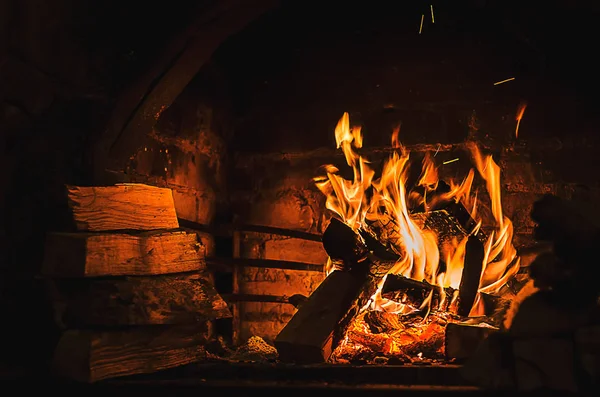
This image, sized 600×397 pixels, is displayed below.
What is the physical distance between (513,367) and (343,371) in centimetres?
56

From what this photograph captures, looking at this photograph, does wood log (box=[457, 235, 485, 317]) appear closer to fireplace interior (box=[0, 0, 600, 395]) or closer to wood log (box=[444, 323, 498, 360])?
fireplace interior (box=[0, 0, 600, 395])

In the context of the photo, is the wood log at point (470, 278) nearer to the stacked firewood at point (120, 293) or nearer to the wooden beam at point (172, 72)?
the stacked firewood at point (120, 293)

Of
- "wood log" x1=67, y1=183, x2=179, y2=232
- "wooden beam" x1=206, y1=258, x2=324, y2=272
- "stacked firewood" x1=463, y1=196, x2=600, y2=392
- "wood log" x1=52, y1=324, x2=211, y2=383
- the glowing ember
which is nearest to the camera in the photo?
"stacked firewood" x1=463, y1=196, x2=600, y2=392

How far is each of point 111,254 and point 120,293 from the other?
0.15 metres

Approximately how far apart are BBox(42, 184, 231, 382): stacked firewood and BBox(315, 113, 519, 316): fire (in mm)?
896

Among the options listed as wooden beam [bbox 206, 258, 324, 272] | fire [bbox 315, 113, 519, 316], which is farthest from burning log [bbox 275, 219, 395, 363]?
wooden beam [bbox 206, 258, 324, 272]

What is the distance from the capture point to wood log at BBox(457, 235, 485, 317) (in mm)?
2854

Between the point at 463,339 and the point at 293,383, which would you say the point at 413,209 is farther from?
the point at 293,383

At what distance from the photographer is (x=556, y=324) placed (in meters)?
2.12

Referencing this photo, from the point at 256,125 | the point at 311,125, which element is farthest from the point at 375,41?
the point at 256,125

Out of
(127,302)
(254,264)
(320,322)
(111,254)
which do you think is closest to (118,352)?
(127,302)

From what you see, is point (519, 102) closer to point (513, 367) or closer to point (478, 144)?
point (478, 144)

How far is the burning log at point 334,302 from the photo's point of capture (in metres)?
2.47

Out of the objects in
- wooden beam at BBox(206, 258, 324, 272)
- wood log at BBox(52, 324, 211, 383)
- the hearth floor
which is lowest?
the hearth floor
